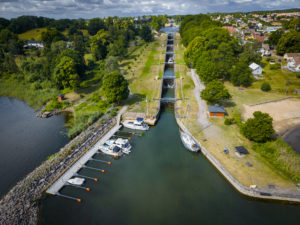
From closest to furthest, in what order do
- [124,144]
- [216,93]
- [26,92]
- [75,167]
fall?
[75,167] → [124,144] → [216,93] → [26,92]

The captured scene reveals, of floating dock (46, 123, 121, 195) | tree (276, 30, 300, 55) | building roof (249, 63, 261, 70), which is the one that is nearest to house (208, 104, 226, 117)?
floating dock (46, 123, 121, 195)

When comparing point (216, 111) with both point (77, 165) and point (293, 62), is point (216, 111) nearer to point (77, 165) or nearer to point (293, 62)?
point (77, 165)

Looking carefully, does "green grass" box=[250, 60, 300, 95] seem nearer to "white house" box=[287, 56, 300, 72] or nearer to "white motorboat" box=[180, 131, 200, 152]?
"white house" box=[287, 56, 300, 72]

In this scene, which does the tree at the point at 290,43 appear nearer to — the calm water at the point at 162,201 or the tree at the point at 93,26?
the calm water at the point at 162,201

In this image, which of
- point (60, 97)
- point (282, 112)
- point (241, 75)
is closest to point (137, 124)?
point (60, 97)

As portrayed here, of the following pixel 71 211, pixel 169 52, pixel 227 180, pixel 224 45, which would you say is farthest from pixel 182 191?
pixel 169 52

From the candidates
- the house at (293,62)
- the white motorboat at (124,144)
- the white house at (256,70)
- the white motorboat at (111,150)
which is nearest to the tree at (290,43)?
the house at (293,62)
